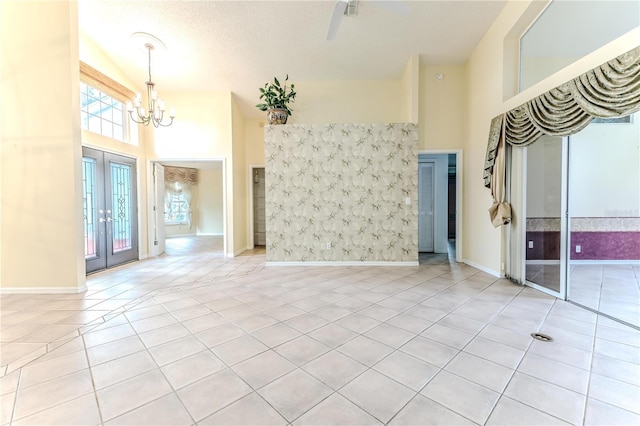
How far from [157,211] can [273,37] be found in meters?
4.39

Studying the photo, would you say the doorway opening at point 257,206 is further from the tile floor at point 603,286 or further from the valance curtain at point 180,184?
the tile floor at point 603,286

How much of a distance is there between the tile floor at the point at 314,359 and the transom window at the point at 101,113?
288cm

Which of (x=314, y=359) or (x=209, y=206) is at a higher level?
(x=209, y=206)

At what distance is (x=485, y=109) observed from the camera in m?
4.35

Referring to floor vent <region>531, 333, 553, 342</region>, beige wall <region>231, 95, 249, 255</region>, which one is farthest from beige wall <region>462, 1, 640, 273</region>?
beige wall <region>231, 95, 249, 255</region>

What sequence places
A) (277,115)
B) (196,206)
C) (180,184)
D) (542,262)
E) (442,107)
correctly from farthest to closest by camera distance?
1. (196,206)
2. (180,184)
3. (442,107)
4. (277,115)
5. (542,262)

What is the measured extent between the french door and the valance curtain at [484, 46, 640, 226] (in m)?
6.38

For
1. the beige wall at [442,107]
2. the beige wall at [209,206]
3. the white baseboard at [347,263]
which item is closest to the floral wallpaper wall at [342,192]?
the white baseboard at [347,263]

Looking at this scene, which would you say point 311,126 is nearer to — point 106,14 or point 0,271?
point 106,14

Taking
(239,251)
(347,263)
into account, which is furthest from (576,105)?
(239,251)

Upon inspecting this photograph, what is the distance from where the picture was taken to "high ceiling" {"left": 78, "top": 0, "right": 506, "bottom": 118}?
3791mm

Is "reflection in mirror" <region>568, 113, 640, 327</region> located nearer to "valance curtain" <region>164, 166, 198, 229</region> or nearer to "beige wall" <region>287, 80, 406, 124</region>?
"beige wall" <region>287, 80, 406, 124</region>

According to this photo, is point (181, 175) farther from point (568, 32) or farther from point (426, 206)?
point (568, 32)

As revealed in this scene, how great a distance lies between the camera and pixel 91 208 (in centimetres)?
446
